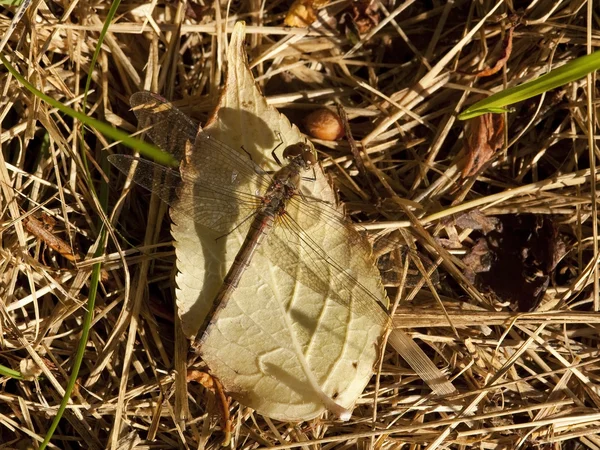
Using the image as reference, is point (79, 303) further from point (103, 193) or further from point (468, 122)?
point (468, 122)

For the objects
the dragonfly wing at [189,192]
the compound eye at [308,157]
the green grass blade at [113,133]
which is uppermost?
the green grass blade at [113,133]

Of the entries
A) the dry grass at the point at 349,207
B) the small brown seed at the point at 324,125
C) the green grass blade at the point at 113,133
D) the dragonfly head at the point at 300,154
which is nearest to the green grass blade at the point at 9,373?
the dry grass at the point at 349,207

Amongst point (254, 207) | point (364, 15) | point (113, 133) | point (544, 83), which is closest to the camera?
point (113, 133)

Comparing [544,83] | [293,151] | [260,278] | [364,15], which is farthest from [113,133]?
[544,83]

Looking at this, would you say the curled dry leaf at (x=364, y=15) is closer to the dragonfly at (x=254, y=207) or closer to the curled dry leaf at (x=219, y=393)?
the dragonfly at (x=254, y=207)

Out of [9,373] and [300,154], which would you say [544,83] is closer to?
[300,154]

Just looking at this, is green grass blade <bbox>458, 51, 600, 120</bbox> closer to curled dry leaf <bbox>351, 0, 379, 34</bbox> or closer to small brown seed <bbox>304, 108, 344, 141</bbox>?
small brown seed <bbox>304, 108, 344, 141</bbox>

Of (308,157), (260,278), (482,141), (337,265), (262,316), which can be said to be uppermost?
(482,141)
